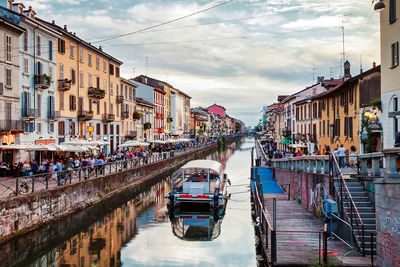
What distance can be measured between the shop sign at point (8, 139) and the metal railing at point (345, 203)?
2095 cm

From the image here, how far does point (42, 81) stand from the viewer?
106ft

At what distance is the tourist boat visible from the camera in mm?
25203

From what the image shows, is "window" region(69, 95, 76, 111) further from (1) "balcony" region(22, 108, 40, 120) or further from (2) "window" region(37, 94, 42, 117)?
(1) "balcony" region(22, 108, 40, 120)

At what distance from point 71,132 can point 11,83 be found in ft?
36.5

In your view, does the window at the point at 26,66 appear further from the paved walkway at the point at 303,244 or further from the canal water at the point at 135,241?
the paved walkway at the point at 303,244

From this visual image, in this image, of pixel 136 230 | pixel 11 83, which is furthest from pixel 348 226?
pixel 11 83

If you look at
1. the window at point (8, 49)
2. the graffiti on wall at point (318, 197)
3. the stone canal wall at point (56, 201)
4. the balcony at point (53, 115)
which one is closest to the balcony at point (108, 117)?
the balcony at point (53, 115)

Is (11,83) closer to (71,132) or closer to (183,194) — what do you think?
(71,132)

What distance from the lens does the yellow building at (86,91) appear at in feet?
122

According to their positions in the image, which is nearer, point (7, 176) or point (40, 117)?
point (7, 176)

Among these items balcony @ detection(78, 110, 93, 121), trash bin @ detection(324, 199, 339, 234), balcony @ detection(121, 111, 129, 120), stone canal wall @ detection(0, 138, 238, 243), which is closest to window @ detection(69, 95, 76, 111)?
balcony @ detection(78, 110, 93, 121)

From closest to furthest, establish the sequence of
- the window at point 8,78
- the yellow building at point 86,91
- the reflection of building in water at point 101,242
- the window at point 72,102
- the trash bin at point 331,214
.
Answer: the trash bin at point 331,214 < the reflection of building in water at point 101,242 < the window at point 8,78 < the yellow building at point 86,91 < the window at point 72,102

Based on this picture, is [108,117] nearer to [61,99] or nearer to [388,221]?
[61,99]

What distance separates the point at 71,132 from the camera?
3884 centimetres
